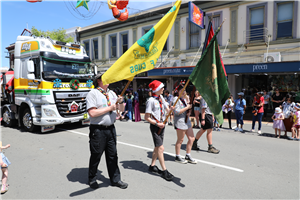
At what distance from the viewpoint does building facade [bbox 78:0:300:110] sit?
1209 cm

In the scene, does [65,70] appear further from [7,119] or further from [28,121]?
[7,119]

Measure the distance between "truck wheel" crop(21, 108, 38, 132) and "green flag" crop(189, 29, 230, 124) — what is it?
7.19 metres

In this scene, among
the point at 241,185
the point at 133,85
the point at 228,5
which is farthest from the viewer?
the point at 133,85

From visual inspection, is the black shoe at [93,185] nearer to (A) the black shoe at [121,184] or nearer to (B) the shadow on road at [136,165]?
(A) the black shoe at [121,184]

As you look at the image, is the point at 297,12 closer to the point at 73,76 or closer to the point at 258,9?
the point at 258,9

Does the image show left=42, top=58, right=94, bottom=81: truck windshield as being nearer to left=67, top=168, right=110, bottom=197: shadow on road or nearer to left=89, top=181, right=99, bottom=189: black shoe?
left=67, top=168, right=110, bottom=197: shadow on road

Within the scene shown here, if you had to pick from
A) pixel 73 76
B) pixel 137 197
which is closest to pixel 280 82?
pixel 73 76

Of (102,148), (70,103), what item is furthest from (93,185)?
(70,103)

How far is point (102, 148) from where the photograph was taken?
3.66m

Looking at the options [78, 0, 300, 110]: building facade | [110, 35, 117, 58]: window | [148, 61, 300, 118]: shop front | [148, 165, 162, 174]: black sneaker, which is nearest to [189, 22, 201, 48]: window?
[78, 0, 300, 110]: building facade

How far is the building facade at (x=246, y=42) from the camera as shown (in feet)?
39.7

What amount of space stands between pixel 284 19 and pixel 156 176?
13.0m

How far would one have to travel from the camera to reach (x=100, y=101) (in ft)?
11.8

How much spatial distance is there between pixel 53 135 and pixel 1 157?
4.54 m
